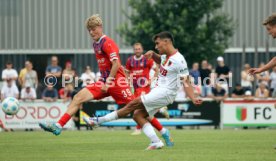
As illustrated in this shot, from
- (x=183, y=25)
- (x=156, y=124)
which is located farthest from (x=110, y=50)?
(x=183, y=25)

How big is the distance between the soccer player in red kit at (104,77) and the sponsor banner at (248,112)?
12.4 metres

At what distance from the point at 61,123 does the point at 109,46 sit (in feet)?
5.94

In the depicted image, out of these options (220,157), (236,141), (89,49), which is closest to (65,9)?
(89,49)

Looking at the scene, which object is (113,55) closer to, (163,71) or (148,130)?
(163,71)

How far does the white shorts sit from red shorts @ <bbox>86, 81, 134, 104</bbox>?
40.5 inches

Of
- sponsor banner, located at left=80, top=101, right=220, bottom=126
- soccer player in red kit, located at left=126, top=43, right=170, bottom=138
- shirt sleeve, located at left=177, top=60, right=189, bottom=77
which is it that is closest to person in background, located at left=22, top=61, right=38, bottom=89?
sponsor banner, located at left=80, top=101, right=220, bottom=126

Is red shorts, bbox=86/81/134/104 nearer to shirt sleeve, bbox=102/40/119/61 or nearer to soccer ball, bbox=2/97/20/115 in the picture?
shirt sleeve, bbox=102/40/119/61

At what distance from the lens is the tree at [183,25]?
38.3 m

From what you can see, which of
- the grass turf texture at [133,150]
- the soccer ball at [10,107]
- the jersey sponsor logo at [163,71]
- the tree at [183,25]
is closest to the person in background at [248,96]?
the tree at [183,25]

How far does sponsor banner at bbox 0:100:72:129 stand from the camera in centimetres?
2827

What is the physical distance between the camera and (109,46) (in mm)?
16438

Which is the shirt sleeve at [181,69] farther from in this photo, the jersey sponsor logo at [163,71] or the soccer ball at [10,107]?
the soccer ball at [10,107]

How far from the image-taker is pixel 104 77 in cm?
1667

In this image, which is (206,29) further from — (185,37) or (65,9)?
(65,9)
